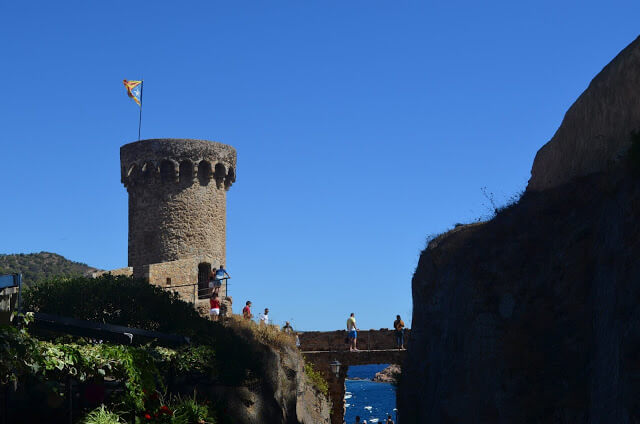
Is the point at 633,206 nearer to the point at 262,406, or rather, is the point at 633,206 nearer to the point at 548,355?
the point at 548,355

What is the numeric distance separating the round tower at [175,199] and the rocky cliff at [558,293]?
1729 centimetres

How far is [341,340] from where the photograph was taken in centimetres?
3609

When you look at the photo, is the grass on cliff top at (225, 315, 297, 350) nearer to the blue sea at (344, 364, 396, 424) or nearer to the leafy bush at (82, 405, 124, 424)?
the leafy bush at (82, 405, 124, 424)

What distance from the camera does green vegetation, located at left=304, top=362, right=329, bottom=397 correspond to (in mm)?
33000

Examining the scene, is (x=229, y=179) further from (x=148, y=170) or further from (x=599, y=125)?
(x=599, y=125)

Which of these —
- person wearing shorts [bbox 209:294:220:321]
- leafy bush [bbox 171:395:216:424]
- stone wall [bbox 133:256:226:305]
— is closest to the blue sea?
stone wall [bbox 133:256:226:305]

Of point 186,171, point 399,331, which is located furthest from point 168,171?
point 399,331

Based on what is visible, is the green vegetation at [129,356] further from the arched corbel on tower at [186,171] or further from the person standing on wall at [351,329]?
the arched corbel on tower at [186,171]

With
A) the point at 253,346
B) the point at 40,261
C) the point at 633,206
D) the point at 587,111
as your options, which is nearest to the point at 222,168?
the point at 253,346

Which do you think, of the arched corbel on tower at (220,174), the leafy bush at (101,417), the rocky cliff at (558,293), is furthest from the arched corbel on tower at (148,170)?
the leafy bush at (101,417)

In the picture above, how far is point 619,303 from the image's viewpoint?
13.3m

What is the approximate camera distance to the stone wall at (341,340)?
35.7 m

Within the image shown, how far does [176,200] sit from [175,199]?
0.06 metres

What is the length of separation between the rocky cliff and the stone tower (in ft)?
56.4
